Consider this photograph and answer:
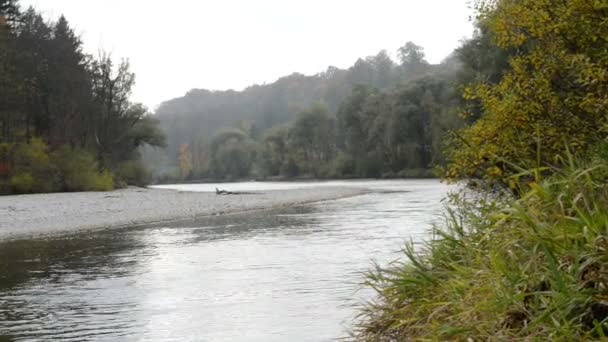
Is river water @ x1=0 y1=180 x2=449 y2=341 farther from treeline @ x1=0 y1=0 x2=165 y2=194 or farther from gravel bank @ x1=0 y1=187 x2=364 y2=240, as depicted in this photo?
treeline @ x1=0 y1=0 x2=165 y2=194

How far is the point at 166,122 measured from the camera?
7677 inches

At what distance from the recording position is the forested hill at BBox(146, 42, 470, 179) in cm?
10519

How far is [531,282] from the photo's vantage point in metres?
4.95

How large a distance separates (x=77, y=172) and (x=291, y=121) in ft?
317

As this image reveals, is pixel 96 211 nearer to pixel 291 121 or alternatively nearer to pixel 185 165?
pixel 291 121

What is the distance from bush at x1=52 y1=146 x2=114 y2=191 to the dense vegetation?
4455cm

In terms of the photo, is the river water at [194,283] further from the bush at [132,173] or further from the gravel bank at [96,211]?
the bush at [132,173]

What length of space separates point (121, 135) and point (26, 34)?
1628cm

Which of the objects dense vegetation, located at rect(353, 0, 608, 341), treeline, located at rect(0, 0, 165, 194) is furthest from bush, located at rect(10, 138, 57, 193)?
dense vegetation, located at rect(353, 0, 608, 341)

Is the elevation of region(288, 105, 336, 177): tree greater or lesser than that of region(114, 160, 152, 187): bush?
greater

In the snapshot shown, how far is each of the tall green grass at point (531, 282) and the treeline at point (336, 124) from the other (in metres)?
24.9

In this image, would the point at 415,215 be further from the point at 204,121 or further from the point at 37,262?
the point at 204,121

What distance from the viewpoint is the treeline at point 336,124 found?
92.4m

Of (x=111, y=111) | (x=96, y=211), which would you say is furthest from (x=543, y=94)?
(x=111, y=111)
